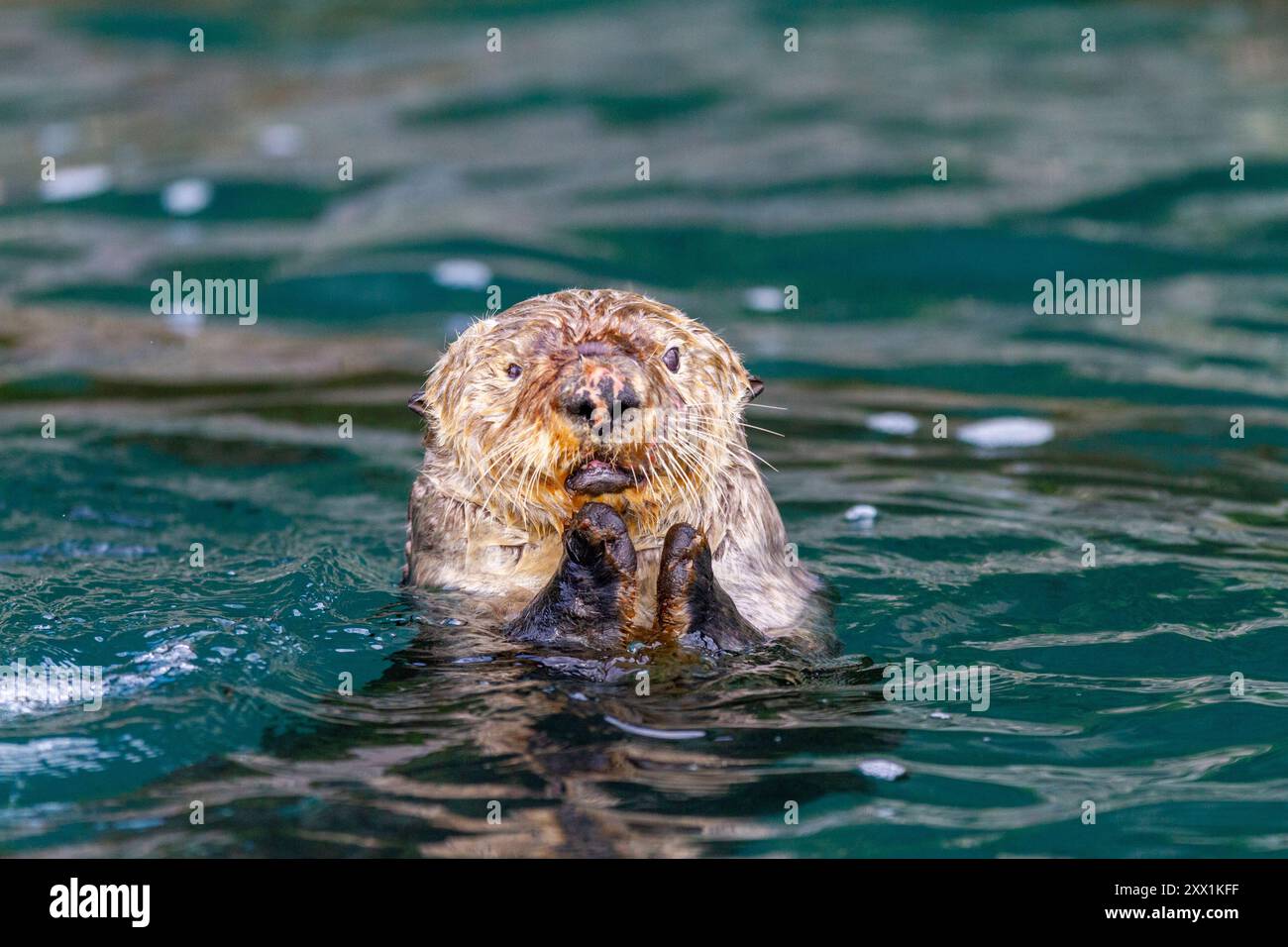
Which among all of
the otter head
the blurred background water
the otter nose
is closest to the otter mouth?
the otter head

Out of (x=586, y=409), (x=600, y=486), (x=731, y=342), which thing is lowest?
(x=600, y=486)

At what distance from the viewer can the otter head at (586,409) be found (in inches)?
169

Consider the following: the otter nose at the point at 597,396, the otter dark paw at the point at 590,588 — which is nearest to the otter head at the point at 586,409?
the otter nose at the point at 597,396

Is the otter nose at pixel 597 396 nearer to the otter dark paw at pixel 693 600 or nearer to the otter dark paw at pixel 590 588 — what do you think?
the otter dark paw at pixel 590 588

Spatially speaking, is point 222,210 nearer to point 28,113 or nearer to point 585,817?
point 28,113

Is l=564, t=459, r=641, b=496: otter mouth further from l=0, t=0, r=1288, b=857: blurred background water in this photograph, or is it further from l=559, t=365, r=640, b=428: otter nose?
l=0, t=0, r=1288, b=857: blurred background water

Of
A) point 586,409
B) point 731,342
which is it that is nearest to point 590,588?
point 586,409

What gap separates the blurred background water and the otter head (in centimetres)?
52

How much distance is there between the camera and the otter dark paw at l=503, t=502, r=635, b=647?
14.1 feet

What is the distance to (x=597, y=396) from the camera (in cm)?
419

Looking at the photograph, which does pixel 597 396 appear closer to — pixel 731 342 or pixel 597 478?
pixel 597 478

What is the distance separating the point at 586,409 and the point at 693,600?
649 mm
